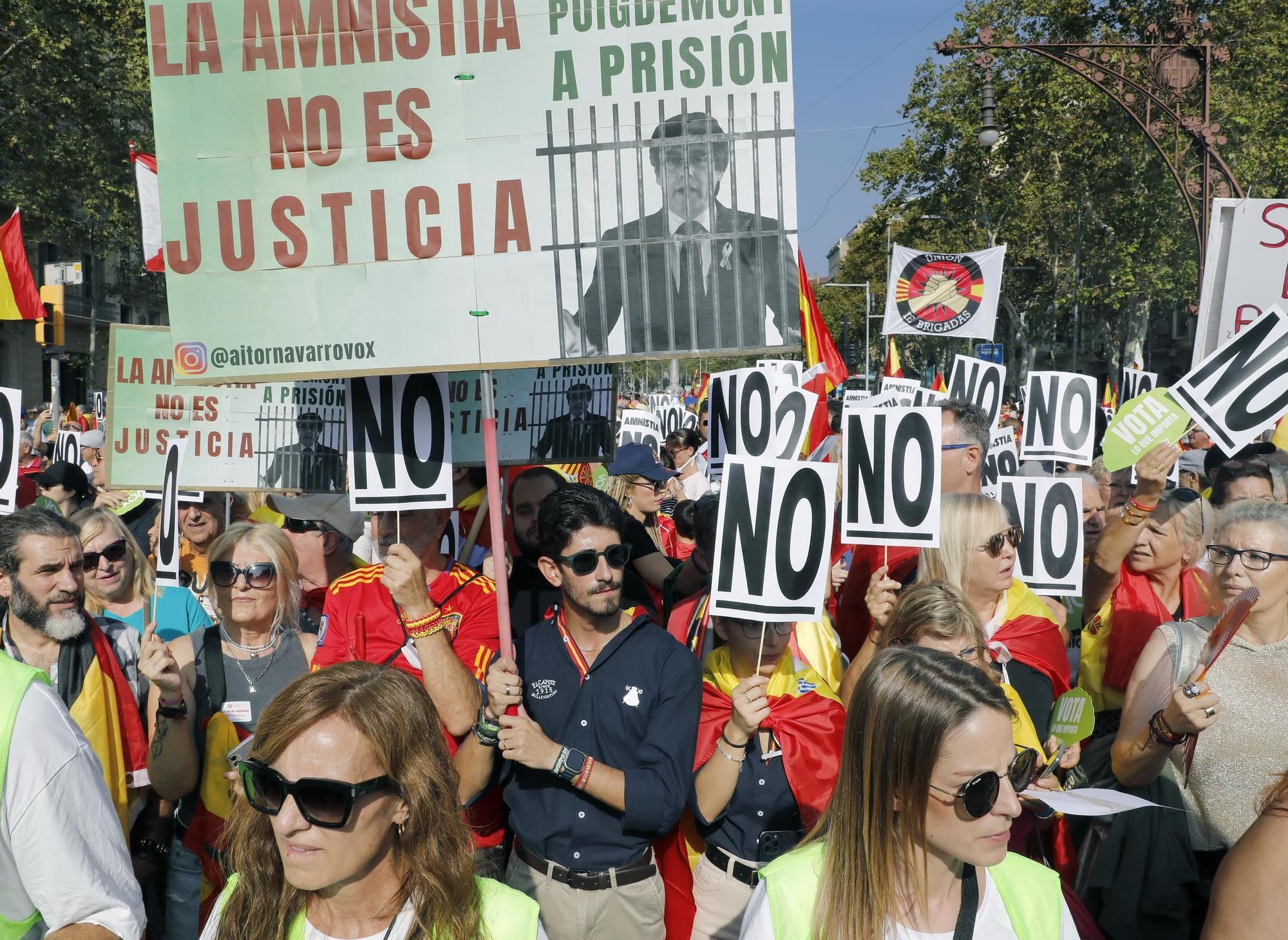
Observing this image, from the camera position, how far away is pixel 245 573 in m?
4.36

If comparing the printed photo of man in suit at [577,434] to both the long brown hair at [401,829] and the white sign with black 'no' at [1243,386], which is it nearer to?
the white sign with black 'no' at [1243,386]

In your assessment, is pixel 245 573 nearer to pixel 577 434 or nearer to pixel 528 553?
pixel 528 553

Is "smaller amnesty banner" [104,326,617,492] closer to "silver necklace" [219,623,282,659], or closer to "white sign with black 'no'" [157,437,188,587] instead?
"white sign with black 'no'" [157,437,188,587]

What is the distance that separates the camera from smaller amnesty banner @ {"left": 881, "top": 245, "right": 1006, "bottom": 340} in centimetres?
1227

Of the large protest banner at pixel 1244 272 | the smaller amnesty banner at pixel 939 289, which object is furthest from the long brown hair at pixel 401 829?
the smaller amnesty banner at pixel 939 289

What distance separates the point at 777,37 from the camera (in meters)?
3.31

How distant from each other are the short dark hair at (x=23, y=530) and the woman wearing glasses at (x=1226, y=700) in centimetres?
354

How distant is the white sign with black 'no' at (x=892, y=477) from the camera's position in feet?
13.9

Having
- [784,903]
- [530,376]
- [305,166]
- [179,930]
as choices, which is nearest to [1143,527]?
[530,376]

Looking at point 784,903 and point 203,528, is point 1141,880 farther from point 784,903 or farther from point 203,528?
point 203,528

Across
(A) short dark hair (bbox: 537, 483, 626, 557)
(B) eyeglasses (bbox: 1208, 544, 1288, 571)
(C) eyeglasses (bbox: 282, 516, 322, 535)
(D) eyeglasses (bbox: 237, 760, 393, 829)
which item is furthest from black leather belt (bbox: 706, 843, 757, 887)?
(C) eyeglasses (bbox: 282, 516, 322, 535)

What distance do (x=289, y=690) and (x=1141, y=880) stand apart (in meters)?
2.71

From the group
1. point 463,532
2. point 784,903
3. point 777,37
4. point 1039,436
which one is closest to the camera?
point 784,903

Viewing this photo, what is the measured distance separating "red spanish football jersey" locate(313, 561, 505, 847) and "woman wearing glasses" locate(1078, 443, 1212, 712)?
2501 millimetres
